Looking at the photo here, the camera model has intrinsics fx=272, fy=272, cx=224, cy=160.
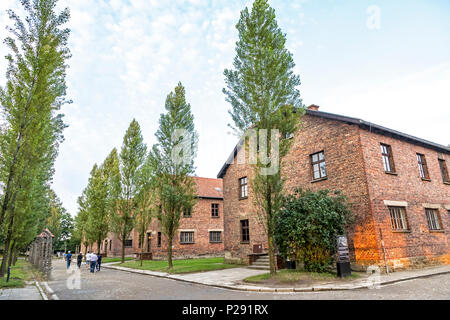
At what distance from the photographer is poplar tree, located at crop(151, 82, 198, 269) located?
56.5ft

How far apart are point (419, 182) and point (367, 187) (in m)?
4.94

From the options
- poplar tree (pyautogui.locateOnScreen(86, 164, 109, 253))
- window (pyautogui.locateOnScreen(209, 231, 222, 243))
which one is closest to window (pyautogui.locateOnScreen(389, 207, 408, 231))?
window (pyautogui.locateOnScreen(209, 231, 222, 243))

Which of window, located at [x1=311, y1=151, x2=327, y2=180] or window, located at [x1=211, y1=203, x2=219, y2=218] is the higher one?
window, located at [x1=311, y1=151, x2=327, y2=180]

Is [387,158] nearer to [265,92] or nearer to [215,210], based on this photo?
[265,92]

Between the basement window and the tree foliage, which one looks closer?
the tree foliage

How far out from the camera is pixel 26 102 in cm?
970

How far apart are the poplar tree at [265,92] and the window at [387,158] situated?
528cm

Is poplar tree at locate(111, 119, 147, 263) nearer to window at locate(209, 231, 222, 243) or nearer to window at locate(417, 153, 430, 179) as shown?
window at locate(209, 231, 222, 243)

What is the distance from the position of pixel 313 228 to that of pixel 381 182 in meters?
4.27

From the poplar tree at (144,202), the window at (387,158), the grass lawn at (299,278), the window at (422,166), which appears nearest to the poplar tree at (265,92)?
the grass lawn at (299,278)

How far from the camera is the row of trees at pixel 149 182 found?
57.4 ft

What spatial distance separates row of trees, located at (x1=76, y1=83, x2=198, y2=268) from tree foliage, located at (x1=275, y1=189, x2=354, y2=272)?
752 cm
